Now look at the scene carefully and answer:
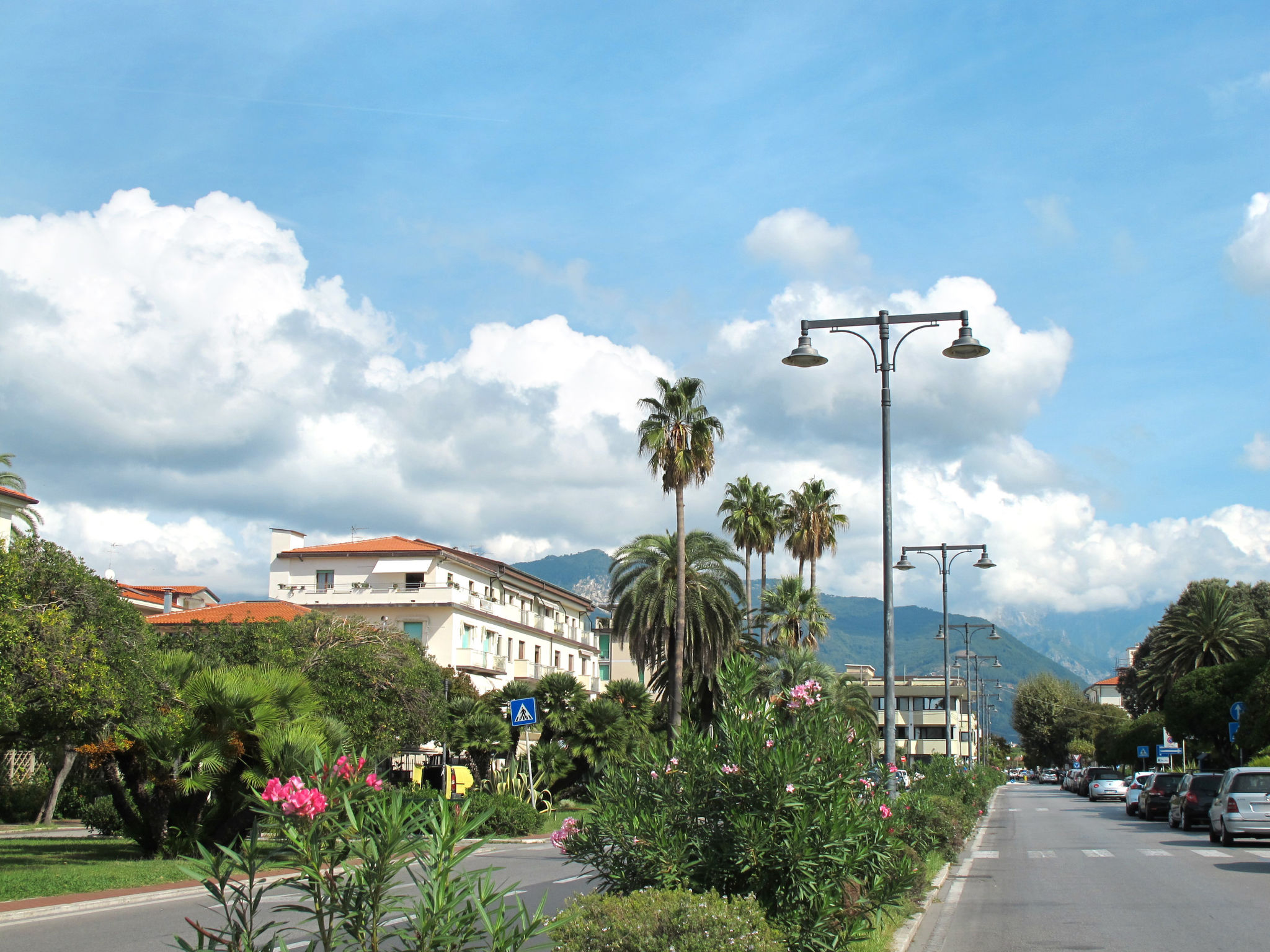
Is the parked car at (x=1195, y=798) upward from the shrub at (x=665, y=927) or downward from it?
downward

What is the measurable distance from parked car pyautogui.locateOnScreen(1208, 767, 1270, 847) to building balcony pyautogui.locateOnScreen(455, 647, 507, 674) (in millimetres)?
35343

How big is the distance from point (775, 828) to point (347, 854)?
11.2 feet

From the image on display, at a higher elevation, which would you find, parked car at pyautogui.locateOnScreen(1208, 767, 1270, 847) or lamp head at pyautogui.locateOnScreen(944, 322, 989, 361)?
lamp head at pyautogui.locateOnScreen(944, 322, 989, 361)

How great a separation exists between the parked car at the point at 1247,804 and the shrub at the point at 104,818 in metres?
23.4

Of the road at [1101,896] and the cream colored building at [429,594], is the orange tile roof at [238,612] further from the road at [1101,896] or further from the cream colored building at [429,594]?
the road at [1101,896]

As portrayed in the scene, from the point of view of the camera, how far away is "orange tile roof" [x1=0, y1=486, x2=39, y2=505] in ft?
120

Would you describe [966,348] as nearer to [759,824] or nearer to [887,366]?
[887,366]

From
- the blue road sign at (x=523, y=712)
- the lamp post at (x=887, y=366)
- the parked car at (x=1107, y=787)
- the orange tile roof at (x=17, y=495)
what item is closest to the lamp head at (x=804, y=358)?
the lamp post at (x=887, y=366)

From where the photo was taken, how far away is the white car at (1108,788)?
188ft

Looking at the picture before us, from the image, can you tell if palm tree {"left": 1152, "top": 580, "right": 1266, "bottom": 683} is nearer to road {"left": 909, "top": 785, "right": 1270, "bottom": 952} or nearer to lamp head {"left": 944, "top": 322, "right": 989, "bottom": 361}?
road {"left": 909, "top": 785, "right": 1270, "bottom": 952}

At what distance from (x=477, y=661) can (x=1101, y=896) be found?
41078mm

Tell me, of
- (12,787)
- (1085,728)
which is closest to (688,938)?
(12,787)

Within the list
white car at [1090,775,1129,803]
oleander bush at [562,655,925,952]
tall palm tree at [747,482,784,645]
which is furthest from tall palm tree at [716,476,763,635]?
oleander bush at [562,655,925,952]

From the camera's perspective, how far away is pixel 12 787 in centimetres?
3419
